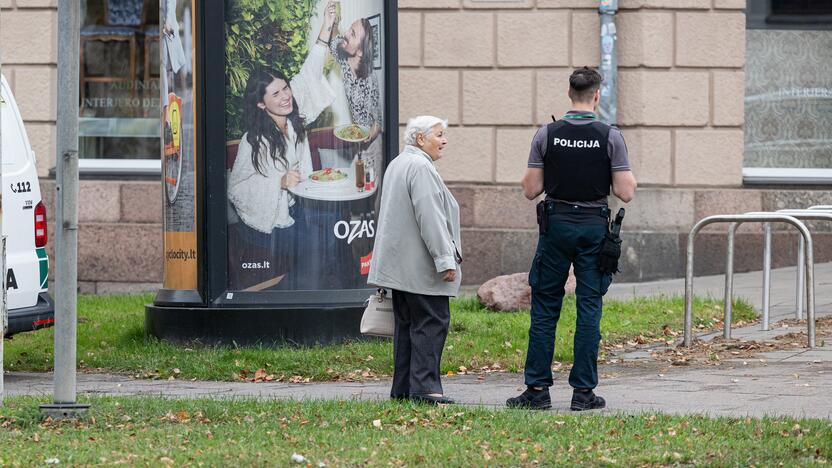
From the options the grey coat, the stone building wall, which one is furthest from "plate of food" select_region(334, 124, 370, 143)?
the stone building wall

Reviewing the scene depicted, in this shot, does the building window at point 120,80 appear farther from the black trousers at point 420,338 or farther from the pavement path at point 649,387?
the black trousers at point 420,338

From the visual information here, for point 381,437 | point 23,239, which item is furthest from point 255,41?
point 381,437

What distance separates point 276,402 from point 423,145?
1.56 m

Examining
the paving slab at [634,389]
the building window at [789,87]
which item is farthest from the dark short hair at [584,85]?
the building window at [789,87]

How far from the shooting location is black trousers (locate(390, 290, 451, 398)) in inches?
283

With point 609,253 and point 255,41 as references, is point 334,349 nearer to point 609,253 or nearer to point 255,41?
point 255,41

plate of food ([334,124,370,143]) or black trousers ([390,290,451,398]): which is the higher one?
plate of food ([334,124,370,143])

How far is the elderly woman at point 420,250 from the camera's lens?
7.12 metres

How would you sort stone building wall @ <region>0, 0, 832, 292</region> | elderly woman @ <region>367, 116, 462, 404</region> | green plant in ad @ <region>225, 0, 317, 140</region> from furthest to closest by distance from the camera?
stone building wall @ <region>0, 0, 832, 292</region> → green plant in ad @ <region>225, 0, 317, 140</region> → elderly woman @ <region>367, 116, 462, 404</region>

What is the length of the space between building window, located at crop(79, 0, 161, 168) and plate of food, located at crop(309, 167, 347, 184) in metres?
5.79

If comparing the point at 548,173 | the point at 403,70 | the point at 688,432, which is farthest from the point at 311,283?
the point at 403,70

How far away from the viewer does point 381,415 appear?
6.65 meters

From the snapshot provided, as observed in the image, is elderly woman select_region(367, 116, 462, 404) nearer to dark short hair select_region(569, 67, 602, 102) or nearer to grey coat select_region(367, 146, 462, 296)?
grey coat select_region(367, 146, 462, 296)

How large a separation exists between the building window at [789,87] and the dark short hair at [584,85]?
788 centimetres
